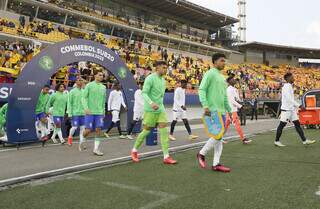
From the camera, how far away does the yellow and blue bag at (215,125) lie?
5.82 m

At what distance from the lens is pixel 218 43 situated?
55469mm

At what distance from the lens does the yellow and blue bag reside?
19.1ft

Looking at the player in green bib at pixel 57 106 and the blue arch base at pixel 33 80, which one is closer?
the blue arch base at pixel 33 80

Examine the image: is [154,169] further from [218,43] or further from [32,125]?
[218,43]

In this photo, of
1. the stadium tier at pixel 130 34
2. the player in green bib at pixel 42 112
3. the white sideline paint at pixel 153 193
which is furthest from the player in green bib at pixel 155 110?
the stadium tier at pixel 130 34

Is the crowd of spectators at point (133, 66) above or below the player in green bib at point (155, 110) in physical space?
above

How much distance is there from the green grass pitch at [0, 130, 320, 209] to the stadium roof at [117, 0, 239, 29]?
126 feet

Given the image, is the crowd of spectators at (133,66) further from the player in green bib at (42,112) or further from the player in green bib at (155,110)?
the player in green bib at (155,110)

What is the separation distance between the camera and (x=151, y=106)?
21.4 ft

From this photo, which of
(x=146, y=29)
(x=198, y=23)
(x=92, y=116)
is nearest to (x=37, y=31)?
(x=146, y=29)

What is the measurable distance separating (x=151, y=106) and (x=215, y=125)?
1.33 meters

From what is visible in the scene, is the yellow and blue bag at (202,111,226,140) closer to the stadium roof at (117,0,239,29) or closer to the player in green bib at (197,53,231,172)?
the player in green bib at (197,53,231,172)

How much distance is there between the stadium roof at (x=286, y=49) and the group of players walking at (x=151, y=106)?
49447 mm

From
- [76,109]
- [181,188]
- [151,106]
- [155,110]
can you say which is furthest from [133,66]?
[181,188]
